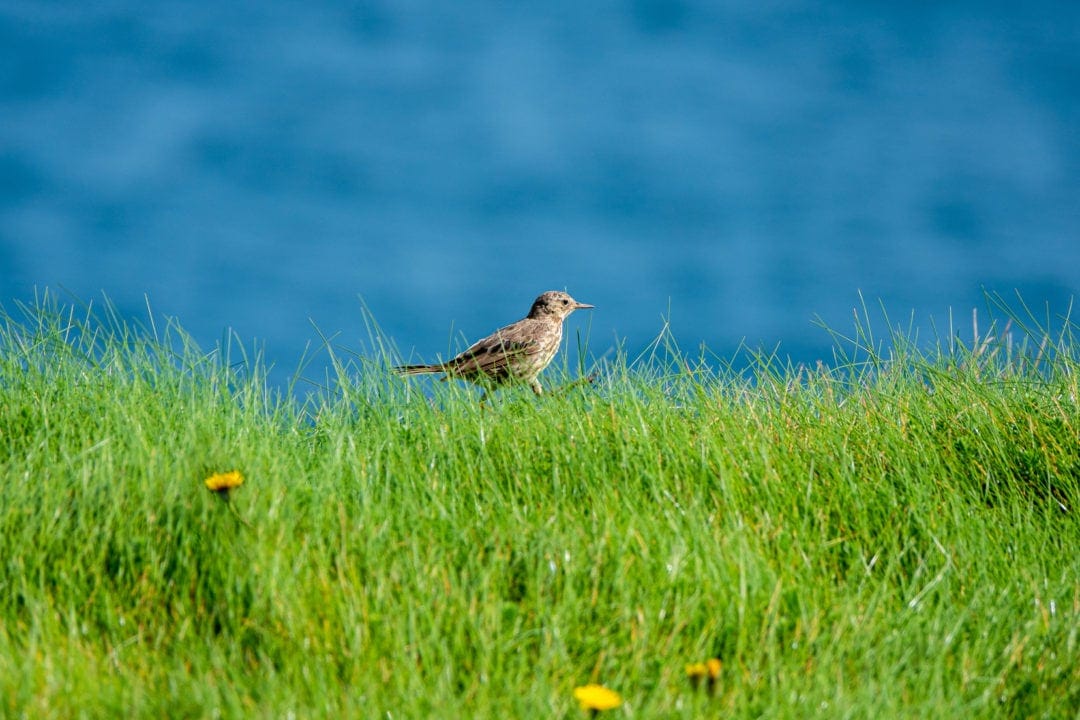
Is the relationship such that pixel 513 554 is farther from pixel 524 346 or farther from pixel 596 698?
pixel 524 346

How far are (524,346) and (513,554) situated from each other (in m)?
4.22

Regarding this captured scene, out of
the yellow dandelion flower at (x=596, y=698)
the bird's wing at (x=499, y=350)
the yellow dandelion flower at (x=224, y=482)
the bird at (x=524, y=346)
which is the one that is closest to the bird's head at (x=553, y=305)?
the bird at (x=524, y=346)

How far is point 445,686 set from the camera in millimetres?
3797

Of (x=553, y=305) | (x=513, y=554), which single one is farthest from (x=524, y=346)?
(x=513, y=554)

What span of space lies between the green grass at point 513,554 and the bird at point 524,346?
1.94m

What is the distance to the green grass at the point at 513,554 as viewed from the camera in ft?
12.7

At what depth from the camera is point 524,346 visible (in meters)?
A: 8.62

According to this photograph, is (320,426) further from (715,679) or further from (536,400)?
(715,679)

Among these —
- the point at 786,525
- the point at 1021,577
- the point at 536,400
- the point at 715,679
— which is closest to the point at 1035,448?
the point at 1021,577

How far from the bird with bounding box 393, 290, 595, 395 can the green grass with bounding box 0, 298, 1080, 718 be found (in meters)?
1.94

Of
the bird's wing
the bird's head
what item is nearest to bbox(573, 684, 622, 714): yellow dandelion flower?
the bird's wing

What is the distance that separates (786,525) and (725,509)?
289mm

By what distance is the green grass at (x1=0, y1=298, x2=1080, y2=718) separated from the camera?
3869 millimetres

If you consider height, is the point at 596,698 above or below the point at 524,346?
below
